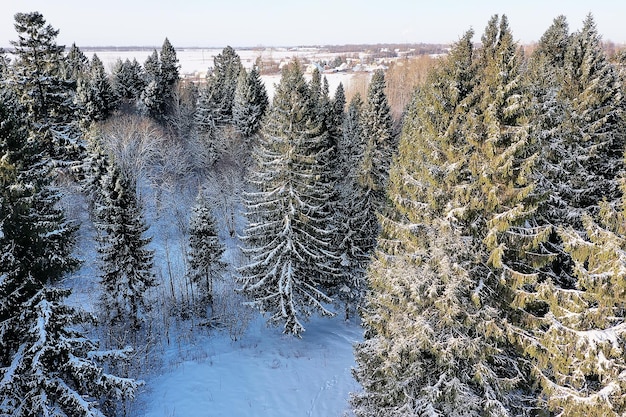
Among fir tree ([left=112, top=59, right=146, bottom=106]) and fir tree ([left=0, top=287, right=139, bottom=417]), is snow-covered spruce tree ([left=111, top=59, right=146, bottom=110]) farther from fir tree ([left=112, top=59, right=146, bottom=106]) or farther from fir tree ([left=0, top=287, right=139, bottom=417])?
fir tree ([left=0, top=287, right=139, bottom=417])

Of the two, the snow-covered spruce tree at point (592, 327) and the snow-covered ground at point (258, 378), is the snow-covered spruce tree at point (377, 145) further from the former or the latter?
the snow-covered spruce tree at point (592, 327)

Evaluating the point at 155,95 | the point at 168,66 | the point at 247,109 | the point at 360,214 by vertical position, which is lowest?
the point at 360,214

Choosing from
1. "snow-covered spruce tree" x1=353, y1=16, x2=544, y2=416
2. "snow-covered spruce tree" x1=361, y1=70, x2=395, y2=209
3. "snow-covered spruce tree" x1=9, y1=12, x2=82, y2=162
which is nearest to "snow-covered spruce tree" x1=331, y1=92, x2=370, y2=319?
"snow-covered spruce tree" x1=361, y1=70, x2=395, y2=209

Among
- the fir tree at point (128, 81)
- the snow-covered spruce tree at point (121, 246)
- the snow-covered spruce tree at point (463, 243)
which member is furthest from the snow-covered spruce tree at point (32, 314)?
the fir tree at point (128, 81)

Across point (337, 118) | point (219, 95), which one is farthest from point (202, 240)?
point (219, 95)

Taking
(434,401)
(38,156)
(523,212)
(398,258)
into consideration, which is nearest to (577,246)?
(523,212)

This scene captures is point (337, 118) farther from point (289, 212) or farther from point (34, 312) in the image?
point (34, 312)

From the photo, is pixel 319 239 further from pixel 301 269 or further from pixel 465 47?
pixel 465 47
